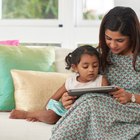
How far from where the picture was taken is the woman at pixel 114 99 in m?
1.63

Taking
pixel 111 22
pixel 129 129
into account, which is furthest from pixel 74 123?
pixel 111 22

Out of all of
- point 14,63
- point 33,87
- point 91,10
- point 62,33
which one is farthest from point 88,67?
point 91,10

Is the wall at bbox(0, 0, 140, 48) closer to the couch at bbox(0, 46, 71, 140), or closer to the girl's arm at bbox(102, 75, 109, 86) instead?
the couch at bbox(0, 46, 71, 140)

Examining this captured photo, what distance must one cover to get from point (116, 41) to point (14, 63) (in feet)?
2.29

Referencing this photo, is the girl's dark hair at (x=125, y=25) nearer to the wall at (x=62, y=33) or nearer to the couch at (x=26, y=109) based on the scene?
the couch at (x=26, y=109)

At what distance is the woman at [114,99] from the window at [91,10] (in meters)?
1.21

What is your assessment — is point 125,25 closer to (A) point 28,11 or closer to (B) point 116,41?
(B) point 116,41

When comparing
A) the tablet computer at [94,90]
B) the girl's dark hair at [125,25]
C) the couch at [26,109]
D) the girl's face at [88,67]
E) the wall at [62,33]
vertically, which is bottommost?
the couch at [26,109]

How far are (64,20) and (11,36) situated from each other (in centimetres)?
50

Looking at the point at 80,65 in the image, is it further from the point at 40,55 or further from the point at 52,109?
the point at 40,55

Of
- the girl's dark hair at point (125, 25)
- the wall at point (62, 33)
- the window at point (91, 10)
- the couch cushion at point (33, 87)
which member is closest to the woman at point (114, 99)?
the girl's dark hair at point (125, 25)

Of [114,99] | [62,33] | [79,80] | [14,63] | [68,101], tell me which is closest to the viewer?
[114,99]

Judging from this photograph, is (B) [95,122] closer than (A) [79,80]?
Yes

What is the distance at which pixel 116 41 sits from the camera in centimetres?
188
